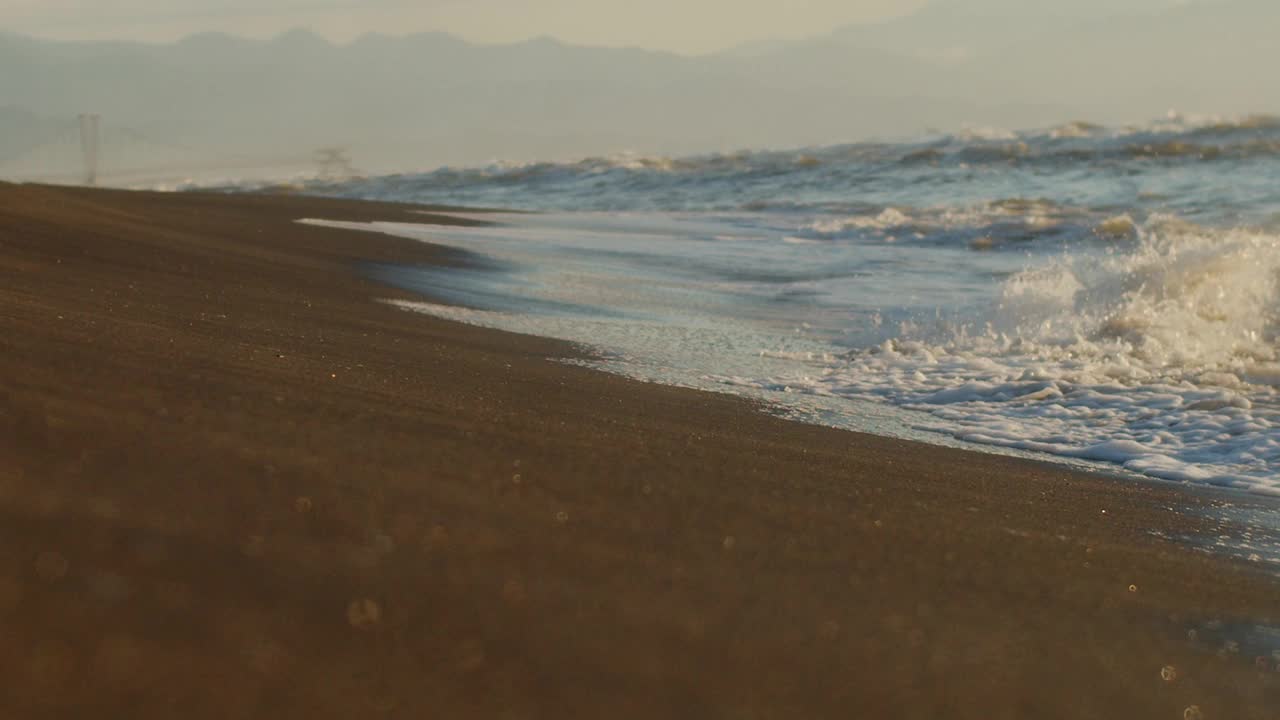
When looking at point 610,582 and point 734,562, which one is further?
point 734,562

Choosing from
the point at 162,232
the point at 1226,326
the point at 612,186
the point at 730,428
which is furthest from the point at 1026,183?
the point at 730,428

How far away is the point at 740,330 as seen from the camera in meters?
6.62

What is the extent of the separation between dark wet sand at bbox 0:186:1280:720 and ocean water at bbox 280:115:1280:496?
1021 mm

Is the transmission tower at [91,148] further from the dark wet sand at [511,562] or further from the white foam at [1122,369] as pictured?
the dark wet sand at [511,562]

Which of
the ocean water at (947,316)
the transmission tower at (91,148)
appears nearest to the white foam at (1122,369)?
the ocean water at (947,316)

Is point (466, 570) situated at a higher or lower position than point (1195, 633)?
higher

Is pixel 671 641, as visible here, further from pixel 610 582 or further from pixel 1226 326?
pixel 1226 326

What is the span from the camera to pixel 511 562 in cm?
183

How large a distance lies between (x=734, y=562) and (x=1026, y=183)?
78.3 feet

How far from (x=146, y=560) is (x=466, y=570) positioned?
1.37 ft

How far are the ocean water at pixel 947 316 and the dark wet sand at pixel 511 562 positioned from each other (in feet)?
3.35

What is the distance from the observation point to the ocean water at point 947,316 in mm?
4516

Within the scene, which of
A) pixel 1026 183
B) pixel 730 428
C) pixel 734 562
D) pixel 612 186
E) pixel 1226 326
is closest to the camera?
pixel 734 562

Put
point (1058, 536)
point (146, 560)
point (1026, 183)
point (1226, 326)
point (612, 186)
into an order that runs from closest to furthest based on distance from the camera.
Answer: point (146, 560)
point (1058, 536)
point (1226, 326)
point (1026, 183)
point (612, 186)
